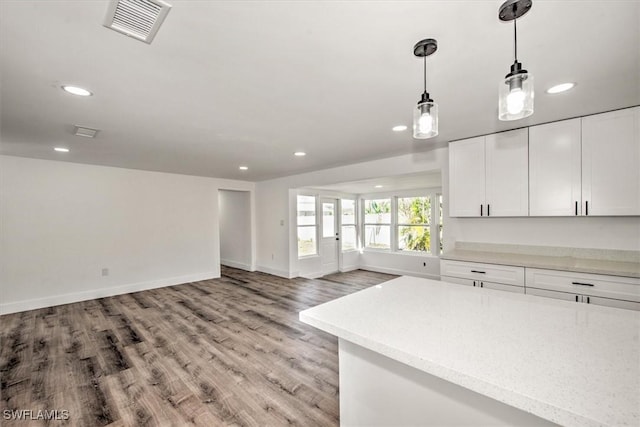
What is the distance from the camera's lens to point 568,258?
2889 millimetres

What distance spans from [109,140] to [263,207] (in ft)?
12.4

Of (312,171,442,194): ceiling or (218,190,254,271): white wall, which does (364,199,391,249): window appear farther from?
(218,190,254,271): white wall

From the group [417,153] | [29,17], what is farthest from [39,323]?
[417,153]

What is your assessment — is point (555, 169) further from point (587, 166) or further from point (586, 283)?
point (586, 283)

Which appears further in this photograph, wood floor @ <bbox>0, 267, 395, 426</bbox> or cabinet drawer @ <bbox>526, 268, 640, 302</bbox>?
cabinet drawer @ <bbox>526, 268, 640, 302</bbox>

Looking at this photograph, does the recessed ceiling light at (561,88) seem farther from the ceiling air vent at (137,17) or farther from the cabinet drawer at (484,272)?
the ceiling air vent at (137,17)

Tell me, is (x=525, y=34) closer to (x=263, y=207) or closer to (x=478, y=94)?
(x=478, y=94)

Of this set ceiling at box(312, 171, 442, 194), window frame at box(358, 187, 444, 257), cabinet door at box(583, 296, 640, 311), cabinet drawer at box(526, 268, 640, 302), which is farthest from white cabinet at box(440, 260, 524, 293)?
window frame at box(358, 187, 444, 257)

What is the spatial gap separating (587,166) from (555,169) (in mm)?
232

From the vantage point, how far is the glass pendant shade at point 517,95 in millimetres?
1188

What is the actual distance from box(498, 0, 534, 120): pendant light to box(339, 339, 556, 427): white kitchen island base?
1.22m

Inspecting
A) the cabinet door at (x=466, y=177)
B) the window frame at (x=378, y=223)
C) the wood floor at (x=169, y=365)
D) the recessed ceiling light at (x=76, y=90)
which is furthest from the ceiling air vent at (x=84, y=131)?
the window frame at (x=378, y=223)

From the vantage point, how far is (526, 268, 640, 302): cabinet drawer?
7.33 ft

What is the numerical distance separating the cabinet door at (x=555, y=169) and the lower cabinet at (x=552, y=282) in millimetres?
650
